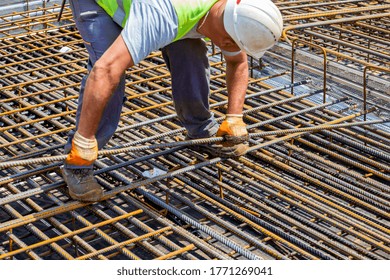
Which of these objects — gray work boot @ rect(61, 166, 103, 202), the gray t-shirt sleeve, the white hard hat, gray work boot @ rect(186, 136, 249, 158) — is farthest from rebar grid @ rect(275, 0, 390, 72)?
gray work boot @ rect(61, 166, 103, 202)

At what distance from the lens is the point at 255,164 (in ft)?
17.7

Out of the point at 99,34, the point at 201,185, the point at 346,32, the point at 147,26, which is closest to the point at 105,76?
the point at 147,26

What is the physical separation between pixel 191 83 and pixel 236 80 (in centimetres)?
28

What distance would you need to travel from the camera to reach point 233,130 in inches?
201

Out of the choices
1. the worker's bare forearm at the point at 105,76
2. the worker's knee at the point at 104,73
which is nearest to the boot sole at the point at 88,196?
the worker's bare forearm at the point at 105,76

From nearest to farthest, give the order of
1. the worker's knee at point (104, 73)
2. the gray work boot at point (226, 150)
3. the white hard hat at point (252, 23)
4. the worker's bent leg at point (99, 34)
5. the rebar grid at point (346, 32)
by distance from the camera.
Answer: the worker's knee at point (104, 73) → the white hard hat at point (252, 23) → the worker's bent leg at point (99, 34) → the gray work boot at point (226, 150) → the rebar grid at point (346, 32)

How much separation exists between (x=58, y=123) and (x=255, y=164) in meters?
1.50

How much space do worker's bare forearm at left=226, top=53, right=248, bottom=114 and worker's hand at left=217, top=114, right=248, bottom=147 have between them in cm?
4

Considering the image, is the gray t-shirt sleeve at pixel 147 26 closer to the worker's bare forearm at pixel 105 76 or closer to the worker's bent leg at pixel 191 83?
the worker's bare forearm at pixel 105 76

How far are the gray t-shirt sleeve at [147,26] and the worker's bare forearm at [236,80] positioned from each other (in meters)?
0.71

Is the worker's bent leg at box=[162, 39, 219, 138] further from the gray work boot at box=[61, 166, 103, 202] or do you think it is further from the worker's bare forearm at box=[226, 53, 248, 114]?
the gray work boot at box=[61, 166, 103, 202]

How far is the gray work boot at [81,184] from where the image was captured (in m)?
4.70

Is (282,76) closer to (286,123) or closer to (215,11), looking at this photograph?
(286,123)

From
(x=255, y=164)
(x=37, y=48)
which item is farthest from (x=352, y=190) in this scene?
(x=37, y=48)
